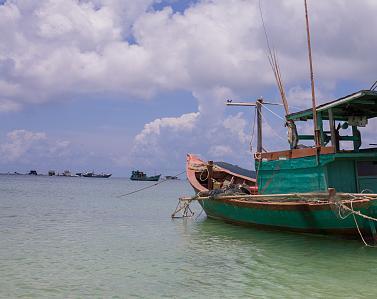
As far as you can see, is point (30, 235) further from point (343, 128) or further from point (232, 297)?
point (343, 128)

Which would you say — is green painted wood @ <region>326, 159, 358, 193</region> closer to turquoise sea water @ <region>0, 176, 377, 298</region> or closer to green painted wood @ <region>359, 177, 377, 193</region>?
green painted wood @ <region>359, 177, 377, 193</region>

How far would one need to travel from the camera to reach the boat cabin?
12.2 m

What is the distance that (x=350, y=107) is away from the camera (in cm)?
1309

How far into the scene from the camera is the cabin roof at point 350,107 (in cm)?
1142

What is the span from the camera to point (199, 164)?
22406 mm

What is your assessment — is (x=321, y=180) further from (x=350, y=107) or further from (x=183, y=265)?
(x=183, y=265)

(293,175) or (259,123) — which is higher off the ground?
(259,123)

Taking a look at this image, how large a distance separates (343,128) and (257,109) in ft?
16.0

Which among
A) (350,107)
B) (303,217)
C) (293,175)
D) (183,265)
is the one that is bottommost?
(183,265)

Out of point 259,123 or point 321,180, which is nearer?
point 321,180

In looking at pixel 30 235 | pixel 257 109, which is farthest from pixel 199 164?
pixel 30 235

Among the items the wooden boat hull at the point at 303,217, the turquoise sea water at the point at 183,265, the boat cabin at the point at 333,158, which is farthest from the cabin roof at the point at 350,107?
the turquoise sea water at the point at 183,265

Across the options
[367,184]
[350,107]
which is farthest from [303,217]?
[350,107]

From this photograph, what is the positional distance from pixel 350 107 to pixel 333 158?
216 centimetres
